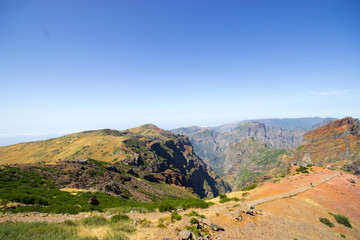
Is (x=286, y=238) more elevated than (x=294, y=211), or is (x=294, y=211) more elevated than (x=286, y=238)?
(x=286, y=238)

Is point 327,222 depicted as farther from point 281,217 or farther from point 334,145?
point 334,145

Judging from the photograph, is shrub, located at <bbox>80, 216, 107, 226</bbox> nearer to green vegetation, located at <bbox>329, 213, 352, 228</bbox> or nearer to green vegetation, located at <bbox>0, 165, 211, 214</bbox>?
green vegetation, located at <bbox>0, 165, 211, 214</bbox>

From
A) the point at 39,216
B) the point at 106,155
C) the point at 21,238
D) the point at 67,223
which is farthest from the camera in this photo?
the point at 106,155

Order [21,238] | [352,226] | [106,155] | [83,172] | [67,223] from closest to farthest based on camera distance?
1. [21,238]
2. [67,223]
3. [352,226]
4. [83,172]
5. [106,155]

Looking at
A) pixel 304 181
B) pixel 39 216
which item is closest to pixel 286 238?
pixel 39 216

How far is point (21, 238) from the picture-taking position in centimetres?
1020

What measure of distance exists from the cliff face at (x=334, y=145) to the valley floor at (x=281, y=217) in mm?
153743

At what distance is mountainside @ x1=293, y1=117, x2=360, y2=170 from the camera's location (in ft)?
480

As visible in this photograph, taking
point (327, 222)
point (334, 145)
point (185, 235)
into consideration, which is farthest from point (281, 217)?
point (334, 145)

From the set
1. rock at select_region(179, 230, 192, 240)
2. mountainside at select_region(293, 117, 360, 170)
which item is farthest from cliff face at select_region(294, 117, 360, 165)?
rock at select_region(179, 230, 192, 240)

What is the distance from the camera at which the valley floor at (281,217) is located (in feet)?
53.3

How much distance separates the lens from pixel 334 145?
536 ft

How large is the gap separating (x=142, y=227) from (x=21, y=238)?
966 centimetres

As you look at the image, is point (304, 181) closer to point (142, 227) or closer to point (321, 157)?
point (142, 227)
